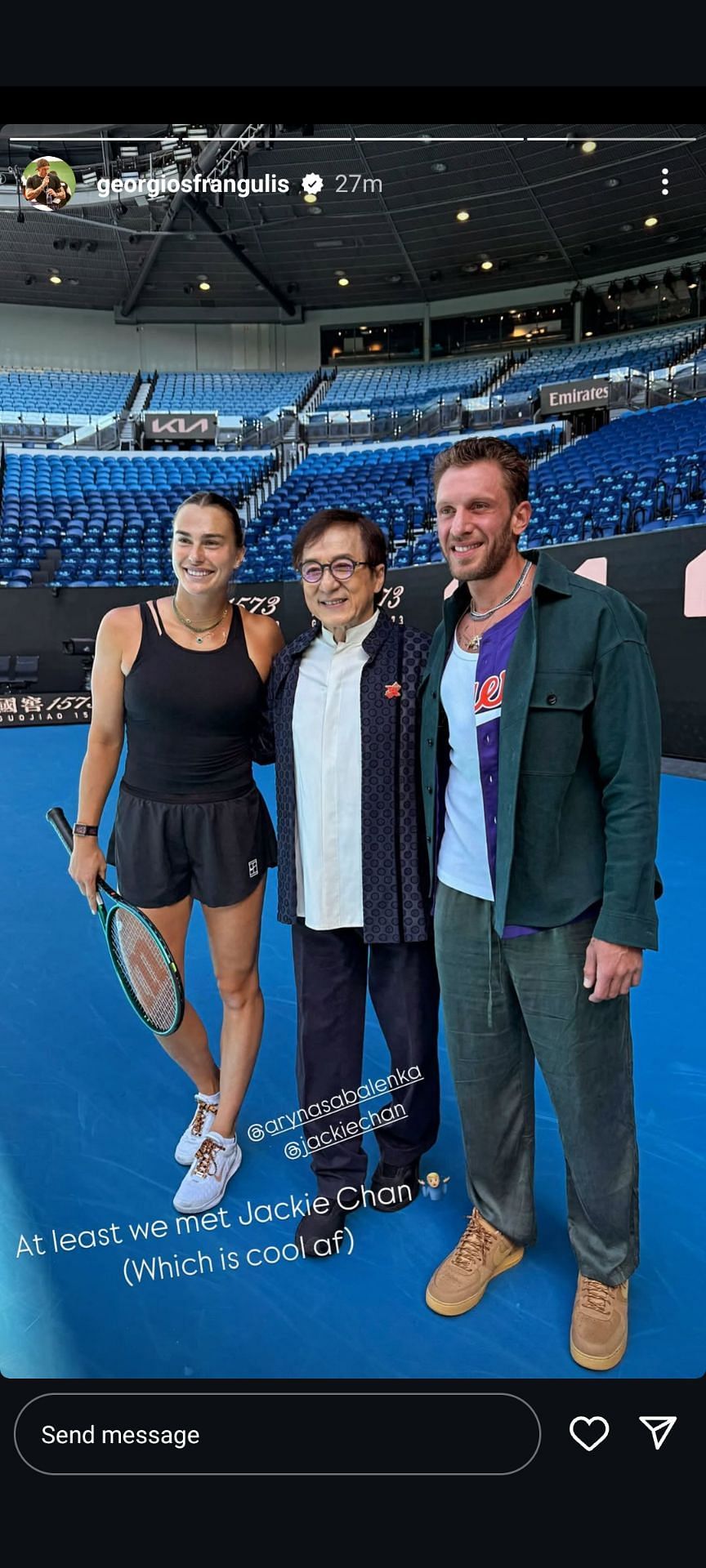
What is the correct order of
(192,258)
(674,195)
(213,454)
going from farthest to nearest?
(213,454)
(192,258)
(674,195)

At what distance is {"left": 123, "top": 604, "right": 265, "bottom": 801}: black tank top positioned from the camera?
1596 mm

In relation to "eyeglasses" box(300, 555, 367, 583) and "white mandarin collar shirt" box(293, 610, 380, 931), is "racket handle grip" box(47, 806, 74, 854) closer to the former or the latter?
"white mandarin collar shirt" box(293, 610, 380, 931)

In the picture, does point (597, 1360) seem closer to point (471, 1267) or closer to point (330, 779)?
point (471, 1267)

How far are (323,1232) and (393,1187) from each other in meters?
0.20

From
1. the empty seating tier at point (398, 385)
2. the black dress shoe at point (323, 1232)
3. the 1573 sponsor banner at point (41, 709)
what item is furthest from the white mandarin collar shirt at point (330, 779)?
the 1573 sponsor banner at point (41, 709)

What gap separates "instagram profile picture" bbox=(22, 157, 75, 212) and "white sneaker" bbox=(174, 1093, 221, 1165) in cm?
175

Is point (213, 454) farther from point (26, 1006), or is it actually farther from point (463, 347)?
point (26, 1006)

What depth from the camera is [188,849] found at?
5.58ft

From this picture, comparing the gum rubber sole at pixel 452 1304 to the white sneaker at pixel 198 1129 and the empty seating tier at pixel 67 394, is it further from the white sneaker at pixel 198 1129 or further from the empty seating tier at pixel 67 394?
the empty seating tier at pixel 67 394

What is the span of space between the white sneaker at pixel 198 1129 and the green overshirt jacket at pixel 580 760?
1.06 meters
